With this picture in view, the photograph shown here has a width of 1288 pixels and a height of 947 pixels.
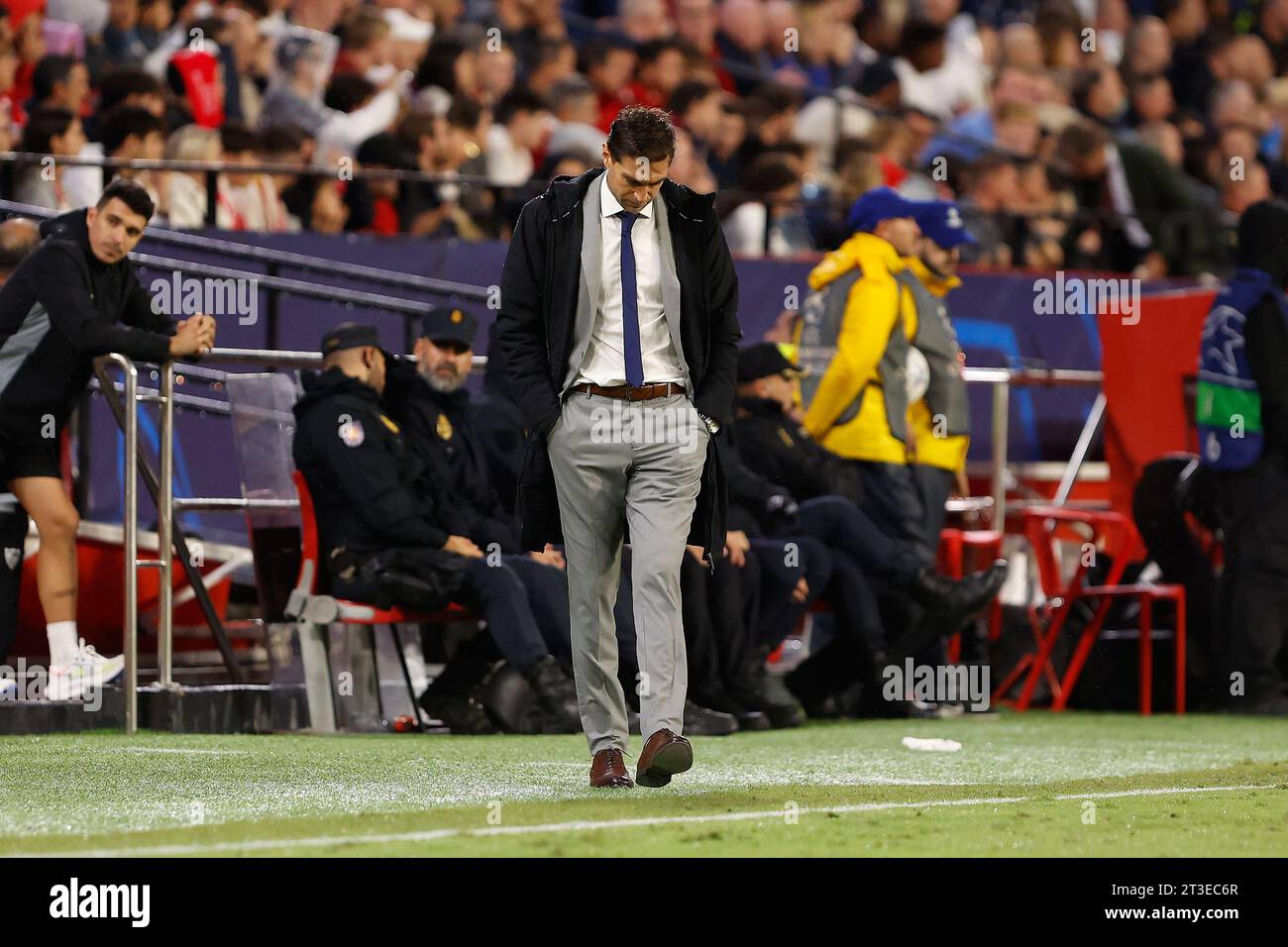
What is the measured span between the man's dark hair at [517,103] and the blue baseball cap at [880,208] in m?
3.78

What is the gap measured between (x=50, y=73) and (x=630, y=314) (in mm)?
6778

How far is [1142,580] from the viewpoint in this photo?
12.1m

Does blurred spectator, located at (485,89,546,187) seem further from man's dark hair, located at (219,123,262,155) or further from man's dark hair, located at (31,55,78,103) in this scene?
man's dark hair, located at (31,55,78,103)

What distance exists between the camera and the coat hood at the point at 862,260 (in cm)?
1150

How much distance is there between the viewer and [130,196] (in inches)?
376

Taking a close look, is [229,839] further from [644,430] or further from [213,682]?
[213,682]

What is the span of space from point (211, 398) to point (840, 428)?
3.29 meters

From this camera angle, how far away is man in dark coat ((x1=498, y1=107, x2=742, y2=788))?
7121mm

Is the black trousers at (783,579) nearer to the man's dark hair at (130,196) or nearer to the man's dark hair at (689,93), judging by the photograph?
the man's dark hair at (130,196)

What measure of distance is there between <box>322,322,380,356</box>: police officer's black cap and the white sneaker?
5.35ft

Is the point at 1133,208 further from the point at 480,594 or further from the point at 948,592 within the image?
the point at 480,594

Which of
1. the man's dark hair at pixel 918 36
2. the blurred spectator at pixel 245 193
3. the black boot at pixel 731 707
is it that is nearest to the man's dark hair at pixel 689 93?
the blurred spectator at pixel 245 193
